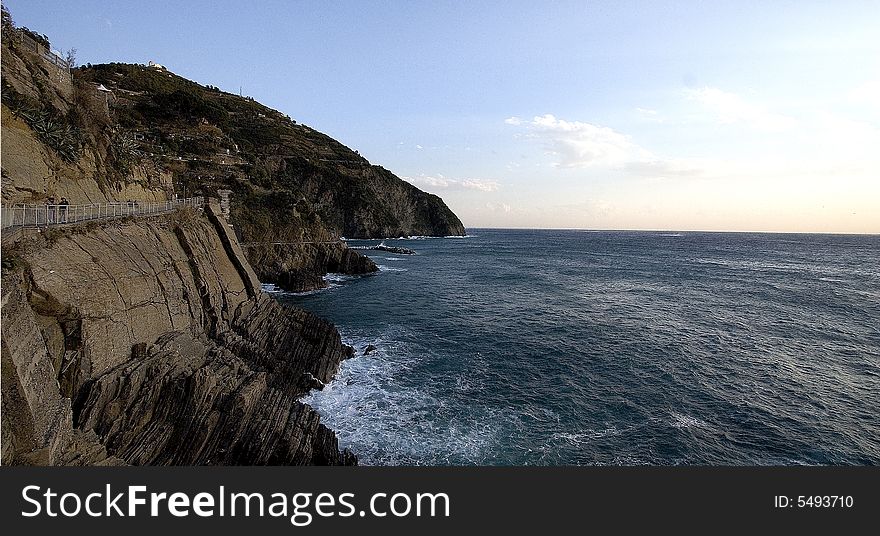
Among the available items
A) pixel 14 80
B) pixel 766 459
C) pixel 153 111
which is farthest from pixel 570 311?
pixel 153 111

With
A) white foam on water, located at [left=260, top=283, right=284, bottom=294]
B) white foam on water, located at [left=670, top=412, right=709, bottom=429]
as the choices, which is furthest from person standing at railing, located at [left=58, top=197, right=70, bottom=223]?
white foam on water, located at [left=260, top=283, right=284, bottom=294]

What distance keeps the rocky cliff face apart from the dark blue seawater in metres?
3.90

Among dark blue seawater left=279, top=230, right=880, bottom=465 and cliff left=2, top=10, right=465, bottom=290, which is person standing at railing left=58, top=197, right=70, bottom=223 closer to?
cliff left=2, top=10, right=465, bottom=290

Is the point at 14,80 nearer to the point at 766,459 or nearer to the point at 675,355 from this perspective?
the point at 766,459

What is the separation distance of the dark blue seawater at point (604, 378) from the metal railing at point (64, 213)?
46.1 feet

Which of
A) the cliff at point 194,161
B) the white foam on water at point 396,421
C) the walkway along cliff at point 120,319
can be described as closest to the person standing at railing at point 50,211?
the walkway along cliff at point 120,319

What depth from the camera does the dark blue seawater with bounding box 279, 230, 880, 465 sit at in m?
17.9

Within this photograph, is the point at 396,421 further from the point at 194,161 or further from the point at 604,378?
the point at 194,161

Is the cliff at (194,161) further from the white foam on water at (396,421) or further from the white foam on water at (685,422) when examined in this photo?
the white foam on water at (685,422)

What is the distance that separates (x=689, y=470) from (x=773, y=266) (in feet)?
339

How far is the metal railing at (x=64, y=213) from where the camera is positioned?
44.1ft

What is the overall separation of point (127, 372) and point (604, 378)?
79.5ft

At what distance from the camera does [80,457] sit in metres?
11.2

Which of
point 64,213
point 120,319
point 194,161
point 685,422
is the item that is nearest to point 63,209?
point 64,213
